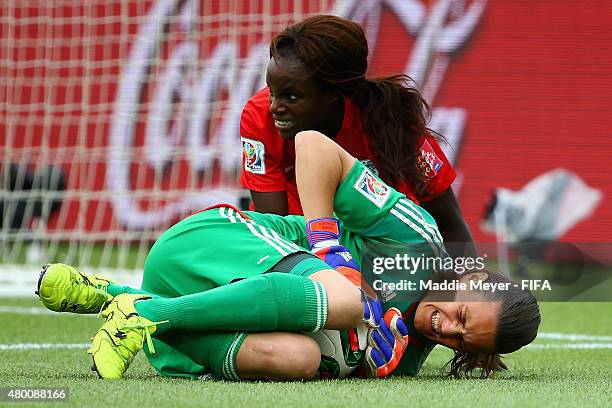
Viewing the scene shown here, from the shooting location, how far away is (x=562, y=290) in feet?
20.1

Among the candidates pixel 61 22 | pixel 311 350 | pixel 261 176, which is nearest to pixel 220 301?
pixel 311 350

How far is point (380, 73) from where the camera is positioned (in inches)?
365

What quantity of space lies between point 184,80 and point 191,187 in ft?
2.74

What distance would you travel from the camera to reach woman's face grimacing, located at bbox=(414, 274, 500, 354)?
132 inches

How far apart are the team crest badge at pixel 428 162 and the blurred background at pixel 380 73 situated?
4719 millimetres

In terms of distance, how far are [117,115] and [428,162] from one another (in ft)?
20.0

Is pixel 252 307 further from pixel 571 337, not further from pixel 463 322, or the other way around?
pixel 571 337

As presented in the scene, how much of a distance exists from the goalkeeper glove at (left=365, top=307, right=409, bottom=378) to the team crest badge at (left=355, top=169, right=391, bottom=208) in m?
0.34

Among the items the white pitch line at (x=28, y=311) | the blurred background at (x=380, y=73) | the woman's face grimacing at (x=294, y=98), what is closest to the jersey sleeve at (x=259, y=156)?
the woman's face grimacing at (x=294, y=98)

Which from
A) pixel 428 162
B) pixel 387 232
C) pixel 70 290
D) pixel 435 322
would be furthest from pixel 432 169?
pixel 70 290

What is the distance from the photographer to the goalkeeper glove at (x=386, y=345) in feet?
11.1

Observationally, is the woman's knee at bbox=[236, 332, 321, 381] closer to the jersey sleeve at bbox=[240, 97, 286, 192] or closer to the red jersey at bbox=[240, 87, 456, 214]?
the red jersey at bbox=[240, 87, 456, 214]

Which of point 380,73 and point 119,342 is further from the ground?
Answer: point 119,342

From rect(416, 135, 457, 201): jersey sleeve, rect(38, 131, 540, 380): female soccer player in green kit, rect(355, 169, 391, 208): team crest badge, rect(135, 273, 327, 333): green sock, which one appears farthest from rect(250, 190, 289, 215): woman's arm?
rect(135, 273, 327, 333): green sock
